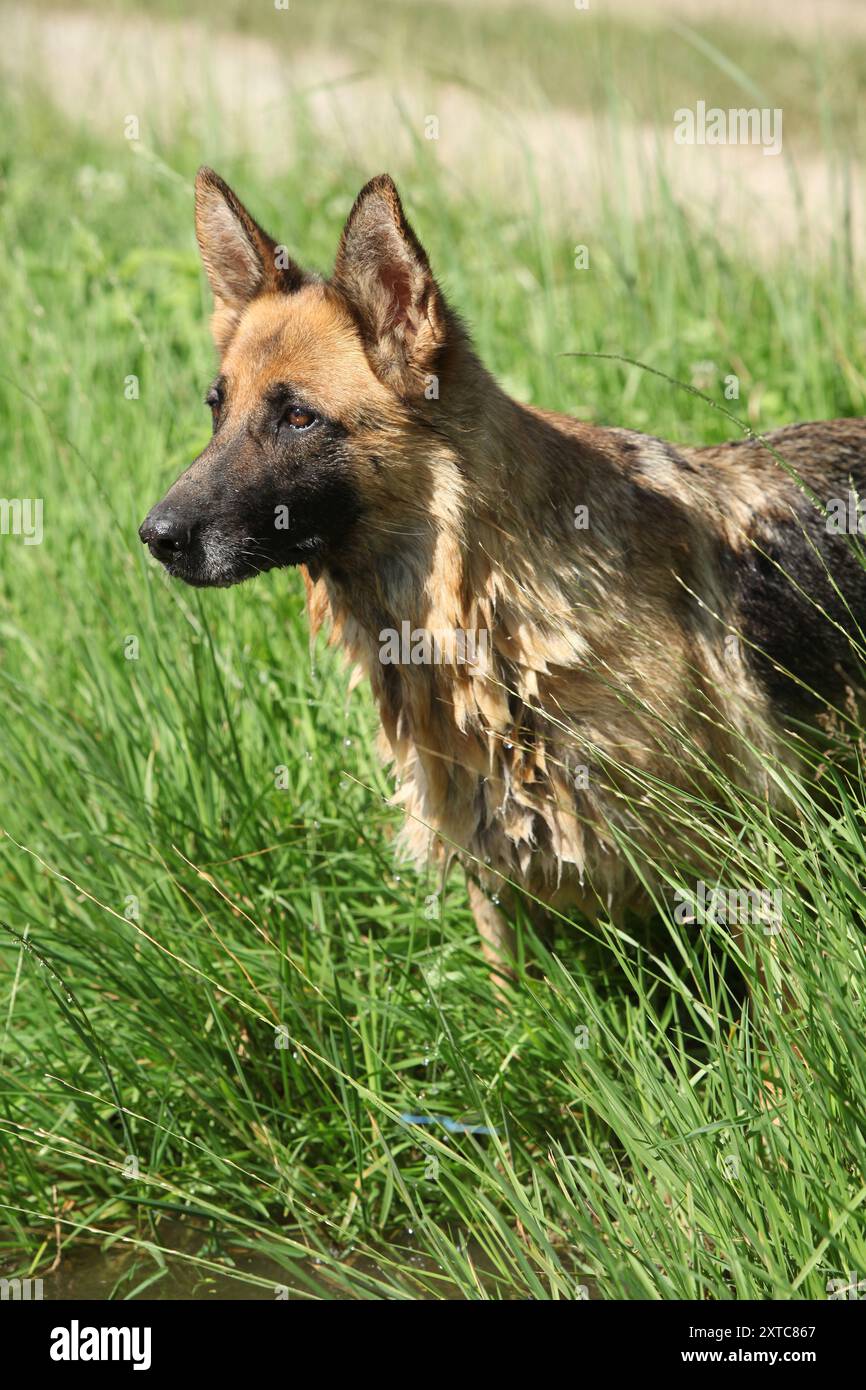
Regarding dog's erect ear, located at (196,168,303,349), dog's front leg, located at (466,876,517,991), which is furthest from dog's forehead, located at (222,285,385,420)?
dog's front leg, located at (466,876,517,991)

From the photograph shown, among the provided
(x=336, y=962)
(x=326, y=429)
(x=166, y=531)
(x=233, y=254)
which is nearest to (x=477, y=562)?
(x=326, y=429)

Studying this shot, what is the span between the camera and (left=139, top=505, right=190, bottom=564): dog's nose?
9.73 feet

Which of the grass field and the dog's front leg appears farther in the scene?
the dog's front leg

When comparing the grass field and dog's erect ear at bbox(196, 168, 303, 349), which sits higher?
dog's erect ear at bbox(196, 168, 303, 349)

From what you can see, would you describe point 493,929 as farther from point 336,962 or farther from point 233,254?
point 233,254

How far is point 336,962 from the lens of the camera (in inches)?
147

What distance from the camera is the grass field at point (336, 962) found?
2.46 meters

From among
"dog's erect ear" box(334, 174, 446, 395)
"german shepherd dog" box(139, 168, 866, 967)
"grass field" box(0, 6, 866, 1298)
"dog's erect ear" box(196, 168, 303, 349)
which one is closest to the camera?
"grass field" box(0, 6, 866, 1298)

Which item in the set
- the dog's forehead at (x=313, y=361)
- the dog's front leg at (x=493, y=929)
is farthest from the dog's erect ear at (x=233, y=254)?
the dog's front leg at (x=493, y=929)

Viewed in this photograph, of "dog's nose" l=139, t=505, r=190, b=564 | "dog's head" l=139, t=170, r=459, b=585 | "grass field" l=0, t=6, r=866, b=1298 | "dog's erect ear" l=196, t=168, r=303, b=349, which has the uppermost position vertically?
"dog's erect ear" l=196, t=168, r=303, b=349

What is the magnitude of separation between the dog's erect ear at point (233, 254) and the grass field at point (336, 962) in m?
0.82

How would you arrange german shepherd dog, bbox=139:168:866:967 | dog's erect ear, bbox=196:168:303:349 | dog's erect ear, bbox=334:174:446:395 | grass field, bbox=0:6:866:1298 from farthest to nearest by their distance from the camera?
1. dog's erect ear, bbox=196:168:303:349
2. german shepherd dog, bbox=139:168:866:967
3. dog's erect ear, bbox=334:174:446:395
4. grass field, bbox=0:6:866:1298

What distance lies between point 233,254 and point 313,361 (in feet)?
1.50

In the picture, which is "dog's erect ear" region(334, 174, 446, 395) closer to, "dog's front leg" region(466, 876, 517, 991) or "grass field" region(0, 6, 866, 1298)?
"grass field" region(0, 6, 866, 1298)
